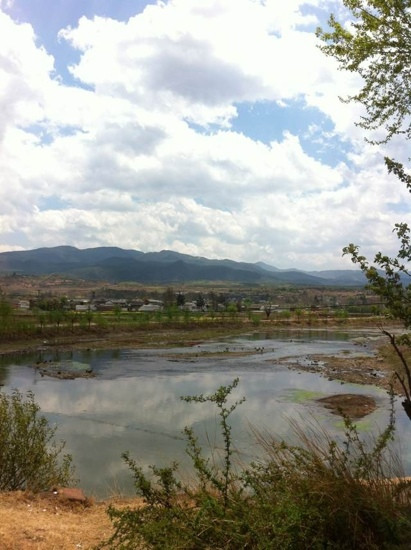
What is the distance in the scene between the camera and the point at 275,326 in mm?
102312

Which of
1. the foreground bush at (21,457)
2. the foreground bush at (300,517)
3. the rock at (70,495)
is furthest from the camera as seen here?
the foreground bush at (21,457)

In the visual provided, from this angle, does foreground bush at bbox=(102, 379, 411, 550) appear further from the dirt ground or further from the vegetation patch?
the vegetation patch

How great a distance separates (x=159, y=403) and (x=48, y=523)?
67.0 feet

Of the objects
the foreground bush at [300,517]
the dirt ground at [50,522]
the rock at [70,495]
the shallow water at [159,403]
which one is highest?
the foreground bush at [300,517]

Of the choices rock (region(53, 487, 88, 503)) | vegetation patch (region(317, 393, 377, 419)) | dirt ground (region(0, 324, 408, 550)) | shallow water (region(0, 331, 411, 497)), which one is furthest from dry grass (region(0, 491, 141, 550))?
vegetation patch (region(317, 393, 377, 419))

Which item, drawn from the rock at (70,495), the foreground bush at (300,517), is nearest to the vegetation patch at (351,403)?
the rock at (70,495)

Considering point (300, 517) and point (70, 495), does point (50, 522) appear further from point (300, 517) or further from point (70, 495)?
point (300, 517)

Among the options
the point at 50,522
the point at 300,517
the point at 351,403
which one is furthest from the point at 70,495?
the point at 351,403

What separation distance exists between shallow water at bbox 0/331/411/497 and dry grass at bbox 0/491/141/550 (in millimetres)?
2756

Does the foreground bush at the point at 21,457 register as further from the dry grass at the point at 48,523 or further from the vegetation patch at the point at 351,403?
the vegetation patch at the point at 351,403

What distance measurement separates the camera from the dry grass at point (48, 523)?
763 centimetres

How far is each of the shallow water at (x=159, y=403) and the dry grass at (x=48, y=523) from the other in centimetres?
276

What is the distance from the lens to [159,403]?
94.7ft

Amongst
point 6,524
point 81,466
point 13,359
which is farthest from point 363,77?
point 13,359
